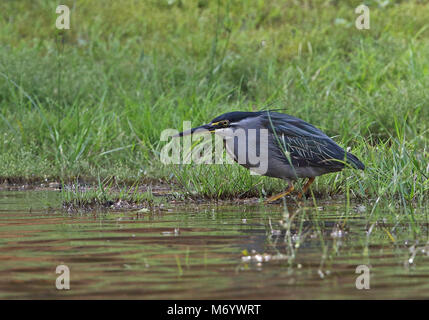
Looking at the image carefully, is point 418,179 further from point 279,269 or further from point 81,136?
point 81,136

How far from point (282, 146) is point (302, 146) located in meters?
0.22

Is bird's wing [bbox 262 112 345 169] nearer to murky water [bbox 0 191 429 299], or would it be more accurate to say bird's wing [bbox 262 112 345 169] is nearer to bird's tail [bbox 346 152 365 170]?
bird's tail [bbox 346 152 365 170]

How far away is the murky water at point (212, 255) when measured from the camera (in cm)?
387

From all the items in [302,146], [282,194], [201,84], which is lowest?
[282,194]

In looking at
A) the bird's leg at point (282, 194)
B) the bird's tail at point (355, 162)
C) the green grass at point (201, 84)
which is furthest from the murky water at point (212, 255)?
the green grass at point (201, 84)

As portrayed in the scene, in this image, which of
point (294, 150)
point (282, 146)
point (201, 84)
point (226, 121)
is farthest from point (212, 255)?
point (201, 84)

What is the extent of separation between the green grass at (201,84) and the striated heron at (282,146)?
1.00ft

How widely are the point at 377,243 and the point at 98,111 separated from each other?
624 centimetres

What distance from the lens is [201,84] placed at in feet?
37.1

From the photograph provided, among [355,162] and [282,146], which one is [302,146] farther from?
[355,162]

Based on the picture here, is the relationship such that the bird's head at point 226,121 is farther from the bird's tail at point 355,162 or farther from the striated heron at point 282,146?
the bird's tail at point 355,162

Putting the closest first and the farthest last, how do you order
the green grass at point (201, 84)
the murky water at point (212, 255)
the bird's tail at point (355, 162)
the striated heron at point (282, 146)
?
1. the murky water at point (212, 255)
2. the bird's tail at point (355, 162)
3. the striated heron at point (282, 146)
4. the green grass at point (201, 84)

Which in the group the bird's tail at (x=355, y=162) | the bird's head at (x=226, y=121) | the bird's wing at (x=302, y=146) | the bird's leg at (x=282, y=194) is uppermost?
the bird's head at (x=226, y=121)

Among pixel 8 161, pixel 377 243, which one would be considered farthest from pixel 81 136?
pixel 377 243
